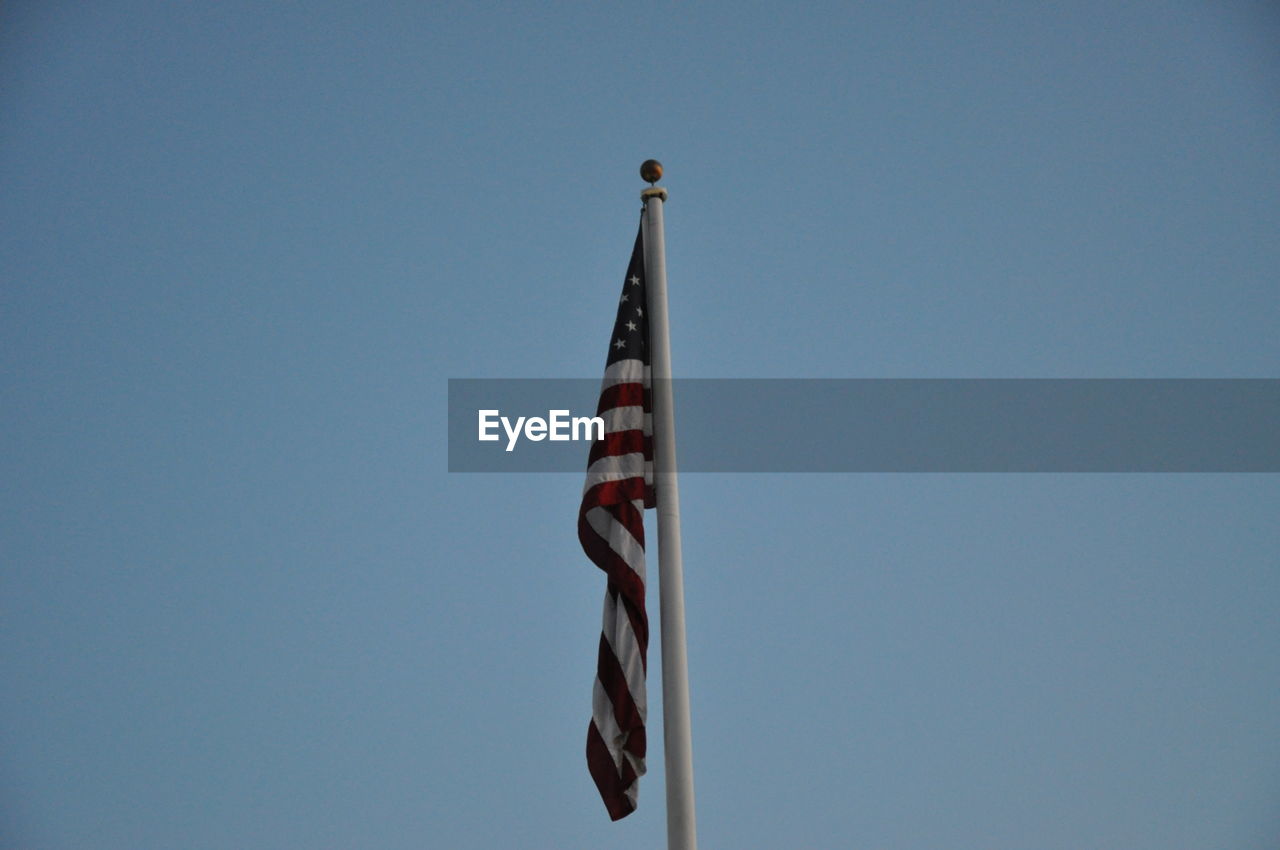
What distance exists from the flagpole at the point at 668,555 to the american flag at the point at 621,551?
210 millimetres

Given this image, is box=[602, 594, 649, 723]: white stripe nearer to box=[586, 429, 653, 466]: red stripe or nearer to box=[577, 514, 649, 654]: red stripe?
box=[577, 514, 649, 654]: red stripe

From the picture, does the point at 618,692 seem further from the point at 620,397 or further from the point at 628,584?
the point at 620,397

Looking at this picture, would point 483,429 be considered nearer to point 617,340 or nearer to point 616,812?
point 617,340

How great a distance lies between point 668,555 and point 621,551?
0.47 metres

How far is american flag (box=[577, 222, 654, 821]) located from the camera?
1142cm

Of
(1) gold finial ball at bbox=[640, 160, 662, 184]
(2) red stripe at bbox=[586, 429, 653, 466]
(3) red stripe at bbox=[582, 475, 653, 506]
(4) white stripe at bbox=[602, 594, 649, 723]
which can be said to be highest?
(1) gold finial ball at bbox=[640, 160, 662, 184]

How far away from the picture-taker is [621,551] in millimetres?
11781

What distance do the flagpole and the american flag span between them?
21cm

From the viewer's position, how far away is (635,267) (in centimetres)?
1320

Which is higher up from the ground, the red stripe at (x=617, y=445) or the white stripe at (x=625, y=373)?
the white stripe at (x=625, y=373)

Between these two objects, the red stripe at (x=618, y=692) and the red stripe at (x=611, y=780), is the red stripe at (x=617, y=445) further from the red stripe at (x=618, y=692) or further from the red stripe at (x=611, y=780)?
the red stripe at (x=611, y=780)

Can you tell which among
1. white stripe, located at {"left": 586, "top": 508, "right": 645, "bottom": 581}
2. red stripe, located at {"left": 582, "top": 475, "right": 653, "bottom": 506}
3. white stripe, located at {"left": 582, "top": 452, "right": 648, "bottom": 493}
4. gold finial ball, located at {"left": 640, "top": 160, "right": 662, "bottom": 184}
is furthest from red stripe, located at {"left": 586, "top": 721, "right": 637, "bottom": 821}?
gold finial ball, located at {"left": 640, "top": 160, "right": 662, "bottom": 184}

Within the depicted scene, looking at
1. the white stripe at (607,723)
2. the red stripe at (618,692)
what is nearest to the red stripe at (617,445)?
the red stripe at (618,692)

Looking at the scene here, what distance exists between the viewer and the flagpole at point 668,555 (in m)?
11.0
